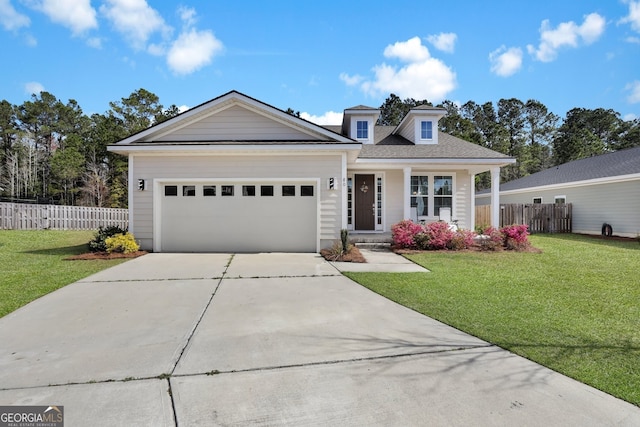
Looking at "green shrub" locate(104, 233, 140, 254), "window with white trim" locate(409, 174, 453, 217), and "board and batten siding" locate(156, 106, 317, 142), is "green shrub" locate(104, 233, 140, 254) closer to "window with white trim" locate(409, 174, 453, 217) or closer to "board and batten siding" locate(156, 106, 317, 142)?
"board and batten siding" locate(156, 106, 317, 142)

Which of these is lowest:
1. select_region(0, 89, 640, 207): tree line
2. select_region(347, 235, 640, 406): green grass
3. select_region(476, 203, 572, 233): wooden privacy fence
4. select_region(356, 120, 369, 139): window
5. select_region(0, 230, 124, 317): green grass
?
select_region(347, 235, 640, 406): green grass

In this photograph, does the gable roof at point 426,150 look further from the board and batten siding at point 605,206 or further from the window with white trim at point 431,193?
the board and batten siding at point 605,206

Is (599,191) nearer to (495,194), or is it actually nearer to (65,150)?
(495,194)

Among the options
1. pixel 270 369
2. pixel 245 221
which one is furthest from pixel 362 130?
pixel 270 369

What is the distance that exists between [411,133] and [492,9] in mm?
5568

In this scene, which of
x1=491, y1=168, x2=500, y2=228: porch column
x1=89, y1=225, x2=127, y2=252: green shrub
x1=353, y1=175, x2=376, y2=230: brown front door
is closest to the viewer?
x1=89, y1=225, x2=127, y2=252: green shrub

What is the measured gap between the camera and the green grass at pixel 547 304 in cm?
298

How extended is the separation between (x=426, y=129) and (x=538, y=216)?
28.6 ft

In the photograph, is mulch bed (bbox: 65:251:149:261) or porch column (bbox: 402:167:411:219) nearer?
mulch bed (bbox: 65:251:149:261)

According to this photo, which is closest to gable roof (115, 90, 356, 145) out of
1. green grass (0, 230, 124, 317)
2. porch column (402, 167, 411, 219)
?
porch column (402, 167, 411, 219)

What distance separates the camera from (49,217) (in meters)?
16.0

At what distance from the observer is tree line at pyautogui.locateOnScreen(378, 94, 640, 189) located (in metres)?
38.1

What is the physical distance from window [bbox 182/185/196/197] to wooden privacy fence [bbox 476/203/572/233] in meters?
14.3

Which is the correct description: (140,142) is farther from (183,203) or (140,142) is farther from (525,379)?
(525,379)
